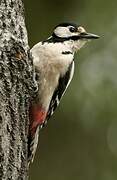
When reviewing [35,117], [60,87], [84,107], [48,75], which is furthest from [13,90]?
[84,107]

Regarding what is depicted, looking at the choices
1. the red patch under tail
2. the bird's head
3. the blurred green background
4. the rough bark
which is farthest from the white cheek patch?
the blurred green background

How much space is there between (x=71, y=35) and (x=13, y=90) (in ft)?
4.73

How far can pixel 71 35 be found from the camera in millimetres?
5074

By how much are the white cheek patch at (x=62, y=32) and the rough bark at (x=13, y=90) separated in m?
0.99

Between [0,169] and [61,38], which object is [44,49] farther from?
[0,169]

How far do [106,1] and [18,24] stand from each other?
4.37m

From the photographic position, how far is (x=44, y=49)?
4719 mm

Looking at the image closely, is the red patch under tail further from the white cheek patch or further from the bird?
the white cheek patch

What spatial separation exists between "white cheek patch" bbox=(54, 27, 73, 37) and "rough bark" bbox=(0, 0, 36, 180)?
99cm

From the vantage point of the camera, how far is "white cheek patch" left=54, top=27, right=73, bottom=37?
5.00 meters

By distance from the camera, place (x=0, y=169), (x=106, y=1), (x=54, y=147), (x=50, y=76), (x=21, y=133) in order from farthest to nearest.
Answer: (x=106, y=1)
(x=54, y=147)
(x=50, y=76)
(x=21, y=133)
(x=0, y=169)

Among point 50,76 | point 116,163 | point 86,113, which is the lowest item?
point 116,163

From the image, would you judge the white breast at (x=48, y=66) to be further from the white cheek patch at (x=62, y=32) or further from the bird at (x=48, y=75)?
the white cheek patch at (x=62, y=32)

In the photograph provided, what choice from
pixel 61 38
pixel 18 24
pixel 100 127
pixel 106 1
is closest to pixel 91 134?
pixel 100 127
